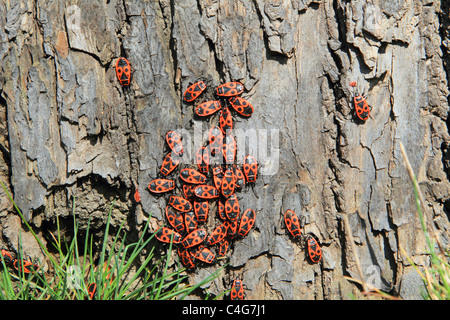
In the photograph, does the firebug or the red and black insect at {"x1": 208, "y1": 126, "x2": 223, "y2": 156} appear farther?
the firebug

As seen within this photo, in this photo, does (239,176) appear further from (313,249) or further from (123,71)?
(123,71)

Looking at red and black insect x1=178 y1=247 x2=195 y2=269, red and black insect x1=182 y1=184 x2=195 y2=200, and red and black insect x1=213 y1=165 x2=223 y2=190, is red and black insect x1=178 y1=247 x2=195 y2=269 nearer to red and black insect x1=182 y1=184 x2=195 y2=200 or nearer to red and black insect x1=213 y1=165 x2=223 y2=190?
red and black insect x1=182 y1=184 x2=195 y2=200

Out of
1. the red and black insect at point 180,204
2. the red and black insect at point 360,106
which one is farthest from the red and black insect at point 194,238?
the red and black insect at point 360,106

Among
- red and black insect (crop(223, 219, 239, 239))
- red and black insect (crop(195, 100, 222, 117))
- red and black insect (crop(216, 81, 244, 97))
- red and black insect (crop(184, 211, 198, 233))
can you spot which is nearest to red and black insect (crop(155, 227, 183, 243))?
red and black insect (crop(184, 211, 198, 233))

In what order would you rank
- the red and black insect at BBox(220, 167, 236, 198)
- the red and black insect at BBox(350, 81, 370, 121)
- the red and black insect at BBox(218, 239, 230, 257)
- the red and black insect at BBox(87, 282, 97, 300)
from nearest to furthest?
the red and black insect at BBox(87, 282, 97, 300) → the red and black insect at BBox(350, 81, 370, 121) → the red and black insect at BBox(220, 167, 236, 198) → the red and black insect at BBox(218, 239, 230, 257)
